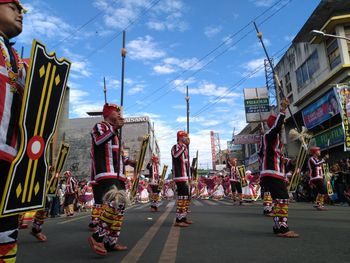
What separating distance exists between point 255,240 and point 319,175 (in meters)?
8.11

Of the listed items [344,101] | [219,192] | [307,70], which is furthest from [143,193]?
[344,101]

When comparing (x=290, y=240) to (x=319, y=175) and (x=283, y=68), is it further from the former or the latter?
(x=283, y=68)

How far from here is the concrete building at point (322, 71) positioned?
73.9 ft

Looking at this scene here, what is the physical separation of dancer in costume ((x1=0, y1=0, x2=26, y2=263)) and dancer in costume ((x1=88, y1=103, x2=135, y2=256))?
2.16m

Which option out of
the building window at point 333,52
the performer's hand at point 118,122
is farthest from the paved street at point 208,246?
the building window at point 333,52

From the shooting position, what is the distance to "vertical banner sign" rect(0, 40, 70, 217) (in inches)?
100

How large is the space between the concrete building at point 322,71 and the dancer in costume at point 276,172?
15401 millimetres

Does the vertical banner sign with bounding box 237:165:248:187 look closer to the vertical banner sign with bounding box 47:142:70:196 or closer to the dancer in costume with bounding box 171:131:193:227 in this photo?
the dancer in costume with bounding box 171:131:193:227

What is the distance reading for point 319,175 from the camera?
42.4 feet

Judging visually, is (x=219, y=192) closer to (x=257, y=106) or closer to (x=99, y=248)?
(x=257, y=106)

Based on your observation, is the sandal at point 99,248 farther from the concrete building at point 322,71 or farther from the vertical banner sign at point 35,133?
the concrete building at point 322,71

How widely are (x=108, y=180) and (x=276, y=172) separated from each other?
3207mm

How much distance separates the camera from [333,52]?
23.6 m

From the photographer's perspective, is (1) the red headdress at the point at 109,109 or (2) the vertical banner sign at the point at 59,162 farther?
(2) the vertical banner sign at the point at 59,162
